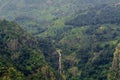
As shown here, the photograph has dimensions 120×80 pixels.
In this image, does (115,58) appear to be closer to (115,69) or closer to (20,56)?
(115,69)

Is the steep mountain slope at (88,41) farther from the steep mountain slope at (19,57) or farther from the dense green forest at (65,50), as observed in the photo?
the steep mountain slope at (19,57)

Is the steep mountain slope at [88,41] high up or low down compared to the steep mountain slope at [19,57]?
down

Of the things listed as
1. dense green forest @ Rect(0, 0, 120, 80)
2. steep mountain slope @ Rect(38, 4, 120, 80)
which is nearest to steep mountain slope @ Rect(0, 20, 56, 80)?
dense green forest @ Rect(0, 0, 120, 80)

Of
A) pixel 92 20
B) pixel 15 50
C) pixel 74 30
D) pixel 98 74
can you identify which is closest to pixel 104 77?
pixel 98 74

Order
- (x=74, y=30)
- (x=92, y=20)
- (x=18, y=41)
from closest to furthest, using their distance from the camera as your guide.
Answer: (x=18, y=41)
(x=74, y=30)
(x=92, y=20)

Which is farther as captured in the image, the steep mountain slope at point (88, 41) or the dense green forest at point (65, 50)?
the steep mountain slope at point (88, 41)

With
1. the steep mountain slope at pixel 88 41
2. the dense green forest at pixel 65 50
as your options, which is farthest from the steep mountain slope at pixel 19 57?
the steep mountain slope at pixel 88 41

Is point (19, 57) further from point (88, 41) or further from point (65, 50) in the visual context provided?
point (88, 41)

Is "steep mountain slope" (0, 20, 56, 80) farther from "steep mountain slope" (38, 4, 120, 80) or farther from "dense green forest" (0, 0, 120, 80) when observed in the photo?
"steep mountain slope" (38, 4, 120, 80)
